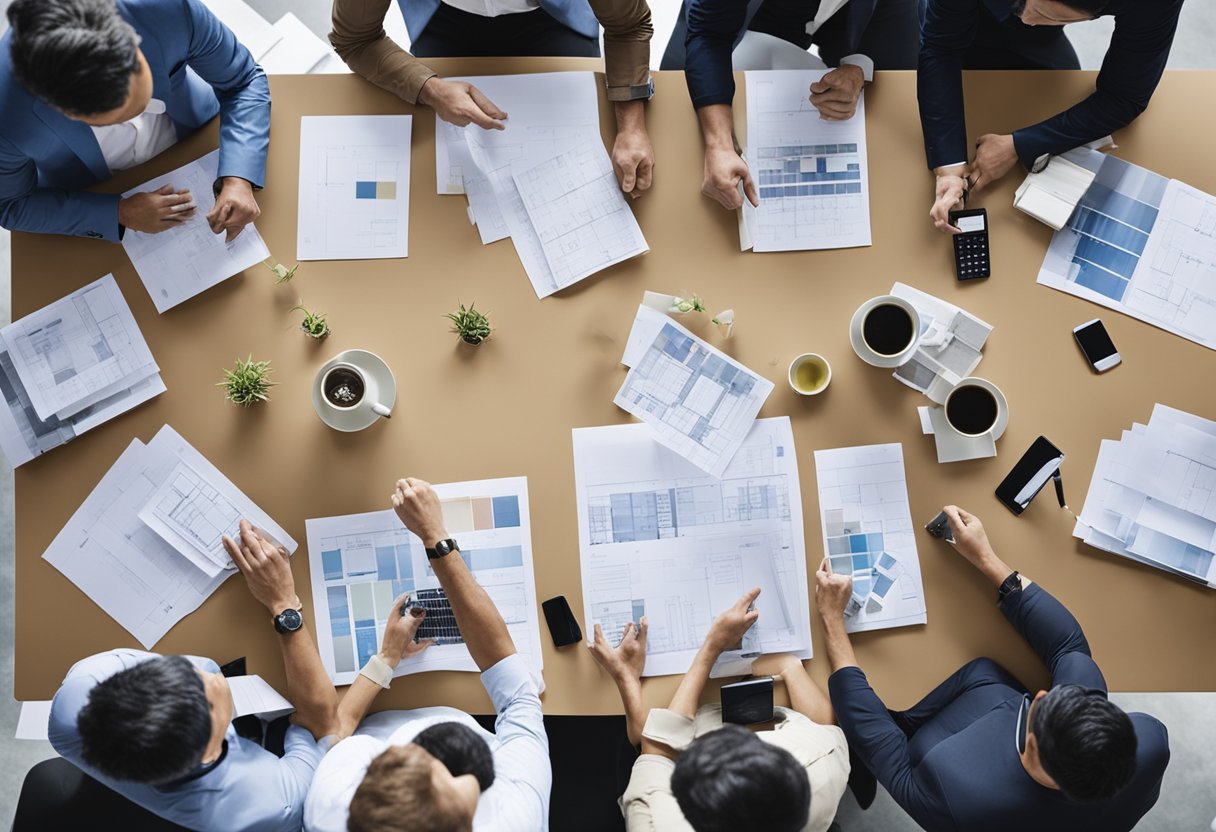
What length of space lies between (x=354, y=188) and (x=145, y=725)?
1.03 meters

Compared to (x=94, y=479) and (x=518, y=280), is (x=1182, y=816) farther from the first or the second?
(x=94, y=479)

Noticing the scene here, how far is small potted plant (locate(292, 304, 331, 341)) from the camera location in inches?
62.9

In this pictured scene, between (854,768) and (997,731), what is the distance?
0.44 m

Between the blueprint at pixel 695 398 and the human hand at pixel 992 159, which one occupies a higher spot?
the human hand at pixel 992 159

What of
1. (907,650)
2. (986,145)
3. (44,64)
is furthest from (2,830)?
(986,145)

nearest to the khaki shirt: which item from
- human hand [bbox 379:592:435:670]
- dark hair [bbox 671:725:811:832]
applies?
human hand [bbox 379:592:435:670]

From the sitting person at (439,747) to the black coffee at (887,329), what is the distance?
876 mm

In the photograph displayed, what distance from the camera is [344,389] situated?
5.14ft

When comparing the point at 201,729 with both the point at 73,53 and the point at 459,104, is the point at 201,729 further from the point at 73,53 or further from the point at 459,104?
the point at 459,104

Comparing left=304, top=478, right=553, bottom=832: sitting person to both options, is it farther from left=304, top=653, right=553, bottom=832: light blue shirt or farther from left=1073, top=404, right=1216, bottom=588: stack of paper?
left=1073, top=404, right=1216, bottom=588: stack of paper

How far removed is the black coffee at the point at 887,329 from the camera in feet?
5.20

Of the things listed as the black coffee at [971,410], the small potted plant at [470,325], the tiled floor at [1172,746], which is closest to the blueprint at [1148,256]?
the black coffee at [971,410]

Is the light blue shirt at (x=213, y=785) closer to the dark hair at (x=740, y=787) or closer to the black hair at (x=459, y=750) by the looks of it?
the black hair at (x=459, y=750)

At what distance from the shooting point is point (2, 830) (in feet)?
7.63
